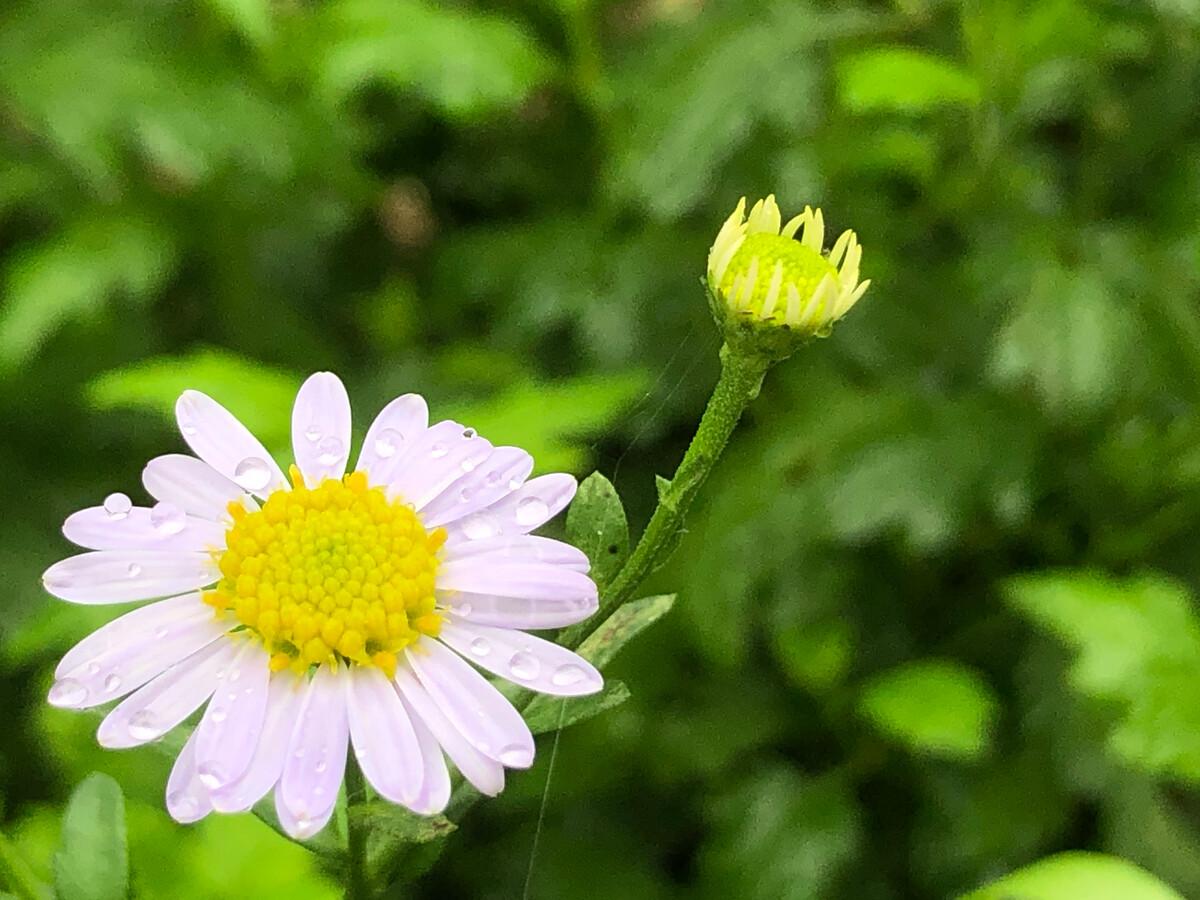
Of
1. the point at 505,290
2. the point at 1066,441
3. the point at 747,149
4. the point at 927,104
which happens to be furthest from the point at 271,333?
the point at 1066,441

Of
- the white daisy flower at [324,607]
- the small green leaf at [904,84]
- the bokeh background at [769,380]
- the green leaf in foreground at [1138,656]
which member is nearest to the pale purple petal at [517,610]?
the white daisy flower at [324,607]

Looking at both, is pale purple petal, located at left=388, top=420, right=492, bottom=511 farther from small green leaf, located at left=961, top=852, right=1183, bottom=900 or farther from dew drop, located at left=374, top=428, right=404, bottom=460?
small green leaf, located at left=961, top=852, right=1183, bottom=900

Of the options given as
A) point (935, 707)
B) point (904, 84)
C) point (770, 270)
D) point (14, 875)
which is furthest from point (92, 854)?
point (904, 84)

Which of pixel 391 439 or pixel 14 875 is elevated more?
pixel 391 439

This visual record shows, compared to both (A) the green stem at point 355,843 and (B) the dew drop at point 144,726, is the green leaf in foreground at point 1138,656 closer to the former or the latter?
(A) the green stem at point 355,843

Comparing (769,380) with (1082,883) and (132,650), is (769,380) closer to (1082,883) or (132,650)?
(1082,883)

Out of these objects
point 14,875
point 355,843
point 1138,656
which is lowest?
point 14,875
